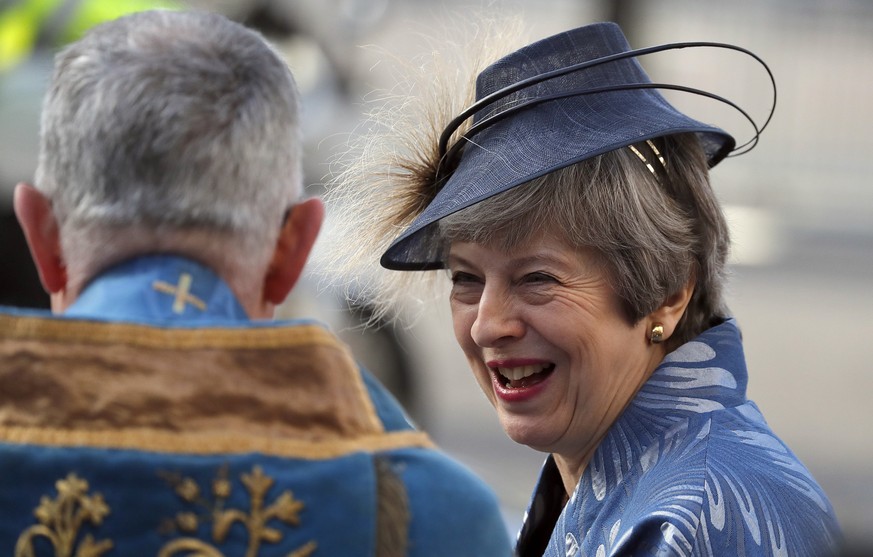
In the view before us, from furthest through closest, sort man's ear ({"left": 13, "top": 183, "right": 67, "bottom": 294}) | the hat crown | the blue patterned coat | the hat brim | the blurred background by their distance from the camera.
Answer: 1. the blurred background
2. the hat crown
3. the hat brim
4. the blue patterned coat
5. man's ear ({"left": 13, "top": 183, "right": 67, "bottom": 294})

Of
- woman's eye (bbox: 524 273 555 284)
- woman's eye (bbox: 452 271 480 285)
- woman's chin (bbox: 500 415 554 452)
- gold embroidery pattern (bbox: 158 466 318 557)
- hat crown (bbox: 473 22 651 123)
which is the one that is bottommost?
woman's chin (bbox: 500 415 554 452)

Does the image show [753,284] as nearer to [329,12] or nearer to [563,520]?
[329,12]

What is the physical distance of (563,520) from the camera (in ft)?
8.44

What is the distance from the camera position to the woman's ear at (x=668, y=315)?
8.25 ft

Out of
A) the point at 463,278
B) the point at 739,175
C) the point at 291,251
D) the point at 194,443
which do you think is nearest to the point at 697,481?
the point at 463,278

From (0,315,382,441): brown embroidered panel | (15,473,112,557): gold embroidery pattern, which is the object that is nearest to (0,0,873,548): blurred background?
(0,315,382,441): brown embroidered panel

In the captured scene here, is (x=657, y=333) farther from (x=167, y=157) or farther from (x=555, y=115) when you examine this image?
(x=167, y=157)

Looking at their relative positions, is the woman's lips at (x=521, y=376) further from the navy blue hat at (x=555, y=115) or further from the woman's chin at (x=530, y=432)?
the navy blue hat at (x=555, y=115)

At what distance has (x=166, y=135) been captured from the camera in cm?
175

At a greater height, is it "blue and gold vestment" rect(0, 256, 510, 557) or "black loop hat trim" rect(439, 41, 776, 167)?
"black loop hat trim" rect(439, 41, 776, 167)

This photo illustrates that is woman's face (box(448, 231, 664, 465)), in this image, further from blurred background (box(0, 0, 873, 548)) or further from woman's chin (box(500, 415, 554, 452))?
blurred background (box(0, 0, 873, 548))

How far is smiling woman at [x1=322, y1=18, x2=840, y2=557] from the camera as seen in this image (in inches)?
94.2

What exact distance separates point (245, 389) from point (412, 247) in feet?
3.50

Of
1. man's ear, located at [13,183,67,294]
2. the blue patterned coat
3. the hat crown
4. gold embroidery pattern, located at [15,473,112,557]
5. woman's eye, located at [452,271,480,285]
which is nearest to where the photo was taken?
gold embroidery pattern, located at [15,473,112,557]
